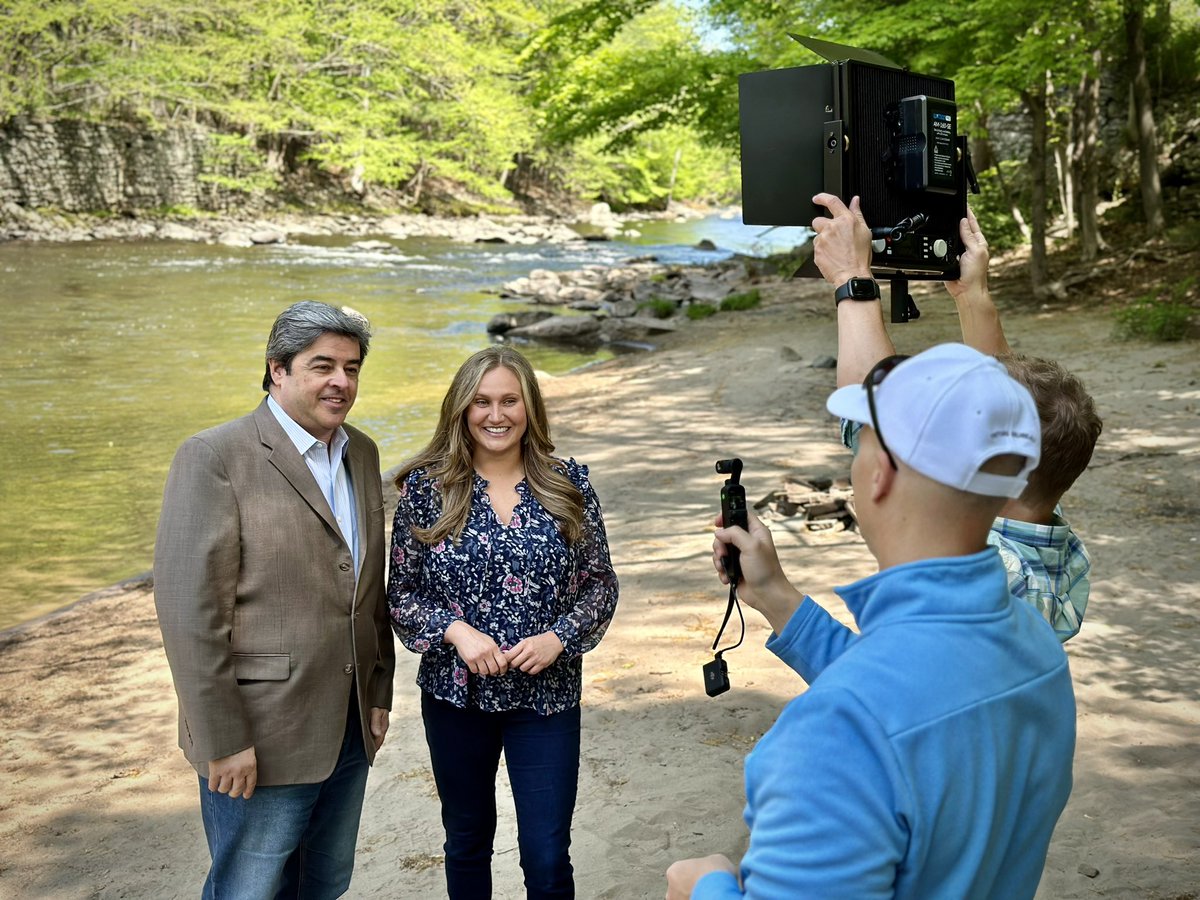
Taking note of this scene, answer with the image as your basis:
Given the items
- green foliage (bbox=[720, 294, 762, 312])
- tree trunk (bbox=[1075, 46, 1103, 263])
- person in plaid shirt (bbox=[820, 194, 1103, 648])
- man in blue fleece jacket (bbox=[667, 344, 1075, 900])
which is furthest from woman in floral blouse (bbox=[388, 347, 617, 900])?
green foliage (bbox=[720, 294, 762, 312])

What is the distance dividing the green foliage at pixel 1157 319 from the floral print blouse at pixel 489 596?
10024 mm

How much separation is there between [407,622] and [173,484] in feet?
2.38

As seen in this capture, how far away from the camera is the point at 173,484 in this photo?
2.62m

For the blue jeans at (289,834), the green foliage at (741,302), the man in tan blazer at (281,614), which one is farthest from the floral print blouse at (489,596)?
the green foliage at (741,302)

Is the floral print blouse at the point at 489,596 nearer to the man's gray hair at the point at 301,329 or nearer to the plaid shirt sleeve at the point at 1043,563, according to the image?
the man's gray hair at the point at 301,329

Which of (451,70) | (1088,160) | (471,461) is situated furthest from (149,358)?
(451,70)

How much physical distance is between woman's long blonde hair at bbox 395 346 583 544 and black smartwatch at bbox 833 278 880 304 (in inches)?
45.7

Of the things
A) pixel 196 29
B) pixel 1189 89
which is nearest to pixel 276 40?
pixel 196 29

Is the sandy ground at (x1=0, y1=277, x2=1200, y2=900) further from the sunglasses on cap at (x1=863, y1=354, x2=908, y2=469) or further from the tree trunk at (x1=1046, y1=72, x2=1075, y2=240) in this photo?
the tree trunk at (x1=1046, y1=72, x2=1075, y2=240)

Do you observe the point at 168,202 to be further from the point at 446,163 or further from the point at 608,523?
the point at 608,523

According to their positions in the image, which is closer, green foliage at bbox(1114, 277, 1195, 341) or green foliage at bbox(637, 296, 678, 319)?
green foliage at bbox(1114, 277, 1195, 341)

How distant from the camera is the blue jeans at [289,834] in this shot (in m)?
2.69

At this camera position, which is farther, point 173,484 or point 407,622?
point 407,622

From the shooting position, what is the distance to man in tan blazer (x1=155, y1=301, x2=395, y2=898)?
2.57 metres
